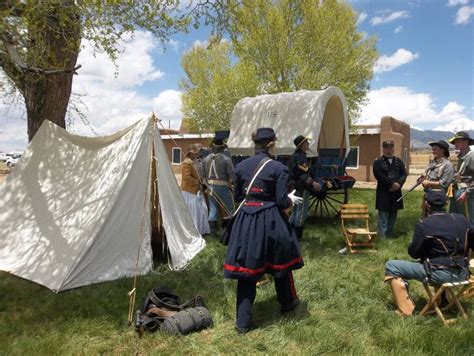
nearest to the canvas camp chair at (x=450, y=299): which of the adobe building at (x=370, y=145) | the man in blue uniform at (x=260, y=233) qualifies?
the man in blue uniform at (x=260, y=233)

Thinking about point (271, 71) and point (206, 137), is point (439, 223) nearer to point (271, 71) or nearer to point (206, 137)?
point (271, 71)

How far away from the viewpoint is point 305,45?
47.8ft

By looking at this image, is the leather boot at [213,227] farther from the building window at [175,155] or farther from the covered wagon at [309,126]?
the building window at [175,155]

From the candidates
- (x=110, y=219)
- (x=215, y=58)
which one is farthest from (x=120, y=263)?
(x=215, y=58)

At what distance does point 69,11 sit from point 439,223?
16.3 feet

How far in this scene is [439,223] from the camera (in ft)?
12.0

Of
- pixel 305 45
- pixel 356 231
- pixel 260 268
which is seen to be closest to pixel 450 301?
pixel 260 268

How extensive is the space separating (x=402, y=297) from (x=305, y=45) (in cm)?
1224

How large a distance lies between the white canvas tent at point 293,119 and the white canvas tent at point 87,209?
10.7 ft

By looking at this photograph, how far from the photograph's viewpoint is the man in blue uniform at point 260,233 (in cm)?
357

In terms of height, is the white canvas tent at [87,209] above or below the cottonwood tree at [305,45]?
below

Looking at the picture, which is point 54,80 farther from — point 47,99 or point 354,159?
point 354,159

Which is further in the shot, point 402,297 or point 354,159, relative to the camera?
point 354,159

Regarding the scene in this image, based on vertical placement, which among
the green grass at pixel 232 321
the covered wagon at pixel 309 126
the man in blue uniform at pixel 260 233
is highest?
the covered wagon at pixel 309 126
